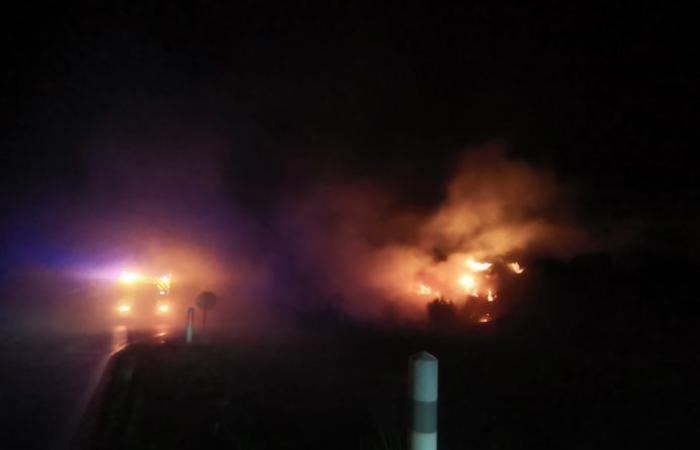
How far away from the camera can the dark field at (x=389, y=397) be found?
4613mm

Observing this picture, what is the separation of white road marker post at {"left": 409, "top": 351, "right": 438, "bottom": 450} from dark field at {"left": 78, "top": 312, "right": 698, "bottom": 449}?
2.23m

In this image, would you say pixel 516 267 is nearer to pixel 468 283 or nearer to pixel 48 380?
pixel 468 283

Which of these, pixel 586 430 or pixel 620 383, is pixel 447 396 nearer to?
pixel 586 430

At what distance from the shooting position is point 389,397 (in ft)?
19.4

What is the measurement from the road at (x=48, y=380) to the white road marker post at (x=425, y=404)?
4.17 metres

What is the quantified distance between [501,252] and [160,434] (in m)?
11.6

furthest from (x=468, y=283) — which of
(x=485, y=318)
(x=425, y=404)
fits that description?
(x=425, y=404)

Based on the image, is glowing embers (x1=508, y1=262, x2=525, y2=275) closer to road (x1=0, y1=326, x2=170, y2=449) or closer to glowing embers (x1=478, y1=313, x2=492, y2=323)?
glowing embers (x1=478, y1=313, x2=492, y2=323)

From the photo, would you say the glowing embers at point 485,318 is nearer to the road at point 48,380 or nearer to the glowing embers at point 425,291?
the glowing embers at point 425,291

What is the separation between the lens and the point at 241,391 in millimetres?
5875

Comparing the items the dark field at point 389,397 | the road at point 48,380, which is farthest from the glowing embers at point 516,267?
the road at point 48,380

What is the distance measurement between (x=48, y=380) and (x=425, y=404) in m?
7.45

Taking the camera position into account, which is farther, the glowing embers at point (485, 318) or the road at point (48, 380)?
the glowing embers at point (485, 318)

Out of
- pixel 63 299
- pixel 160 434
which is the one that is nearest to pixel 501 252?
pixel 160 434
